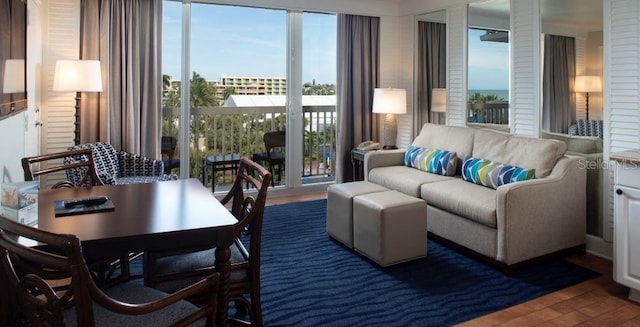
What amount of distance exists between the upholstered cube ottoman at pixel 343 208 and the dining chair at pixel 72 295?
6.74ft

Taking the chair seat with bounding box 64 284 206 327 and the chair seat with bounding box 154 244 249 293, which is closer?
the chair seat with bounding box 64 284 206 327

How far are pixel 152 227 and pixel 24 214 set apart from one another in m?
0.50

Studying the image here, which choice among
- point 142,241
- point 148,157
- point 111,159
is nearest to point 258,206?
point 142,241

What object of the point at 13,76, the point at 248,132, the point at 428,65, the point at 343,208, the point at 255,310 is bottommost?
the point at 255,310

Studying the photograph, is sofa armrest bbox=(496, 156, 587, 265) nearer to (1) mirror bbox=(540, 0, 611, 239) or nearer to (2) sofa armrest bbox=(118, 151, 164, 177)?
(1) mirror bbox=(540, 0, 611, 239)

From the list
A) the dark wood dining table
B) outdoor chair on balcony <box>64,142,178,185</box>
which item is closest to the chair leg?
the dark wood dining table

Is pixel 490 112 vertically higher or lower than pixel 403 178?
higher

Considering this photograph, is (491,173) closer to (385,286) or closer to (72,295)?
(385,286)

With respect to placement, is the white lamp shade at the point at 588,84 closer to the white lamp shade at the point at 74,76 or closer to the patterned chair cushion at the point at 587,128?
the patterned chair cushion at the point at 587,128

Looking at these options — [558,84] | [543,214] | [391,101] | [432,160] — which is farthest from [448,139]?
[543,214]

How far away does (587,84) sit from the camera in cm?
361

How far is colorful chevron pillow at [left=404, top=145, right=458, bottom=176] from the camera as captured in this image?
4.26 m

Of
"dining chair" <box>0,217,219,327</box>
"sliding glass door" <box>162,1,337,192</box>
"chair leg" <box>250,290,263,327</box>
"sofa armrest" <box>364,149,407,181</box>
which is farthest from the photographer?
"sliding glass door" <box>162,1,337,192</box>

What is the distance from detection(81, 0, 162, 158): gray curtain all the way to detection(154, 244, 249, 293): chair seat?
2.66 metres
